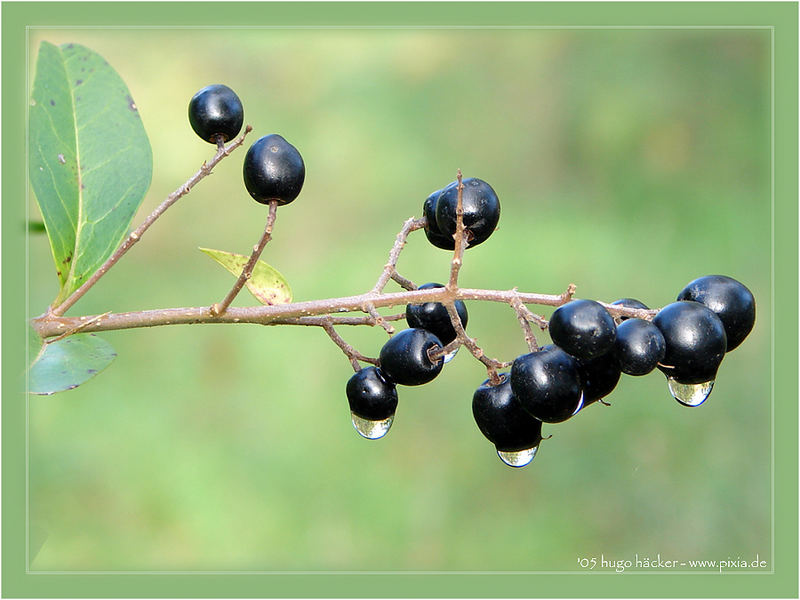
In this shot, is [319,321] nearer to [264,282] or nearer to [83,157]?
[264,282]

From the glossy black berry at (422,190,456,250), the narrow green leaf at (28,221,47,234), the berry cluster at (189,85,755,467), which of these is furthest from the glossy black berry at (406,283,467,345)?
the narrow green leaf at (28,221,47,234)

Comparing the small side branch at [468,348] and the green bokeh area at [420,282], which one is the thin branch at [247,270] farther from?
the green bokeh area at [420,282]

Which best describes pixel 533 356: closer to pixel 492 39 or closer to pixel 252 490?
pixel 252 490

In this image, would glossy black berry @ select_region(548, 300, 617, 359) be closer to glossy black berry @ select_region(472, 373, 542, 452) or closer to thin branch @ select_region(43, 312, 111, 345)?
glossy black berry @ select_region(472, 373, 542, 452)

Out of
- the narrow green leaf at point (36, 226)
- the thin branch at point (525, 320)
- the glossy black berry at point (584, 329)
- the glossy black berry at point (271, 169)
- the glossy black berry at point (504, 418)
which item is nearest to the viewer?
the glossy black berry at point (584, 329)

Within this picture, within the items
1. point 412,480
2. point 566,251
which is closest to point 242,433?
point 412,480

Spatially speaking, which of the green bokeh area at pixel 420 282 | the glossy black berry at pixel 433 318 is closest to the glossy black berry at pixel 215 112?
the glossy black berry at pixel 433 318
